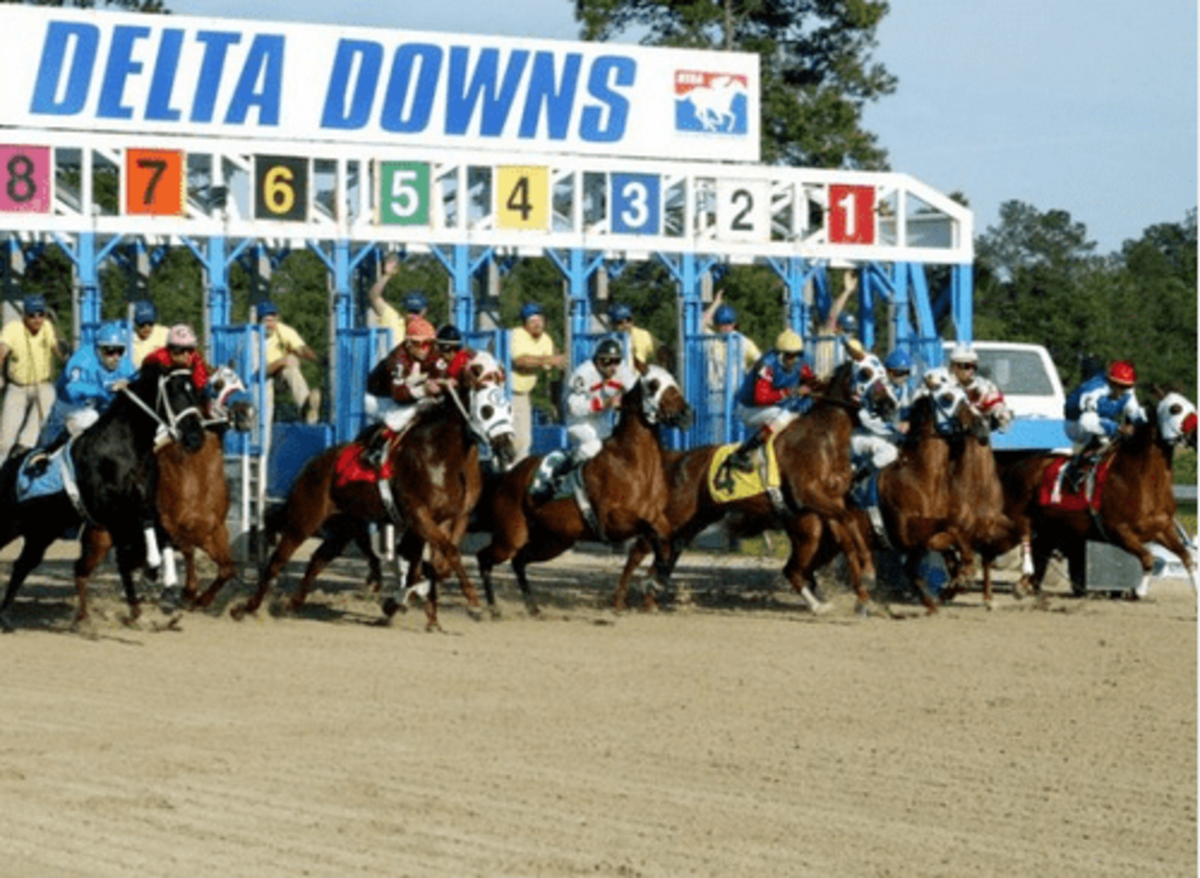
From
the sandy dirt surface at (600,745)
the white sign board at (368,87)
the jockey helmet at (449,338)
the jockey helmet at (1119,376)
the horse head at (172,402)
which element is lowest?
the sandy dirt surface at (600,745)

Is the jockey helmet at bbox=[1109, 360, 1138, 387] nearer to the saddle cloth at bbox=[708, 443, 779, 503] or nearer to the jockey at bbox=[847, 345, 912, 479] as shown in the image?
the jockey at bbox=[847, 345, 912, 479]

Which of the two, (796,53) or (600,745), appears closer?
(600,745)

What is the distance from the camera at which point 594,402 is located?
60.3ft

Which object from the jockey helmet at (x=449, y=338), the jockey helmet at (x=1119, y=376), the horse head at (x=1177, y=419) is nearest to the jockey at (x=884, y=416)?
the jockey helmet at (x=1119, y=376)

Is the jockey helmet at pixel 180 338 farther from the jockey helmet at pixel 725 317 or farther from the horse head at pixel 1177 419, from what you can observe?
the horse head at pixel 1177 419

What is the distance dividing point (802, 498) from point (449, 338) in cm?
275

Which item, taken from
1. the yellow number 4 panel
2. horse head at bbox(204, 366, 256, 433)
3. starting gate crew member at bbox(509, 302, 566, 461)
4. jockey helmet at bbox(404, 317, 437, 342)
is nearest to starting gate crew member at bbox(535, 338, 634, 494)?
jockey helmet at bbox(404, 317, 437, 342)

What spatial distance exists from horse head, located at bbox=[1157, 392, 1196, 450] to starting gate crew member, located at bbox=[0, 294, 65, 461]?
7.91 metres

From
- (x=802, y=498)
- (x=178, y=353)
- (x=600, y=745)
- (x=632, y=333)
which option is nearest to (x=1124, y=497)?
(x=802, y=498)

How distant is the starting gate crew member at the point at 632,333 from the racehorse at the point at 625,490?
67.8 inches

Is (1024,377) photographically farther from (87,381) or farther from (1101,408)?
(87,381)

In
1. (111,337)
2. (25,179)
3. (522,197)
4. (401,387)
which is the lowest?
(401,387)

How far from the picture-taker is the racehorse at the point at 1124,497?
60.6 ft

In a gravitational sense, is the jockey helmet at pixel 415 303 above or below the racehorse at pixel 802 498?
above
